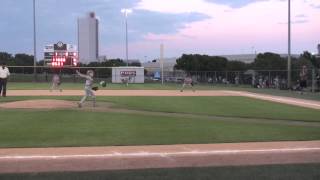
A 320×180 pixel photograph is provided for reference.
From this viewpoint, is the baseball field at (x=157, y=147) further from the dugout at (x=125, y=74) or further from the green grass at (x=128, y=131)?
the dugout at (x=125, y=74)

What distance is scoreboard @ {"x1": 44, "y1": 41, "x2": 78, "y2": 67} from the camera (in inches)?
2494

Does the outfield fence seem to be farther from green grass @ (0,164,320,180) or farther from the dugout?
green grass @ (0,164,320,180)

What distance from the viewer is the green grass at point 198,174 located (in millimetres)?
9008

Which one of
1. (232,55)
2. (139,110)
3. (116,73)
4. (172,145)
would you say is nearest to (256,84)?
(116,73)

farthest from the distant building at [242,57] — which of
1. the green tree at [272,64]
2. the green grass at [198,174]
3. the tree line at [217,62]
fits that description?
the green grass at [198,174]

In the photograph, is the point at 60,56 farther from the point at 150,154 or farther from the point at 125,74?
the point at 150,154

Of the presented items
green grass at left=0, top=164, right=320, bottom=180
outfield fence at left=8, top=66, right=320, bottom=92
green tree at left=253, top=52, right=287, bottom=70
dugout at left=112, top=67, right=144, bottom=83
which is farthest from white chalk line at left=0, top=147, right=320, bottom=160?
green tree at left=253, top=52, right=287, bottom=70

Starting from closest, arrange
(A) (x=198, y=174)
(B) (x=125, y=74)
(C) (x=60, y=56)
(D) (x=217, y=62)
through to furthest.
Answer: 1. (A) (x=198, y=174)
2. (C) (x=60, y=56)
3. (B) (x=125, y=74)
4. (D) (x=217, y=62)

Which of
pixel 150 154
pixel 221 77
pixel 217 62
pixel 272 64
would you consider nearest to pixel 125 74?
pixel 221 77

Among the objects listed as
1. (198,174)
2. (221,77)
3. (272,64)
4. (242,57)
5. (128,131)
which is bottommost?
(198,174)

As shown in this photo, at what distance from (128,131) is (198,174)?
5333mm

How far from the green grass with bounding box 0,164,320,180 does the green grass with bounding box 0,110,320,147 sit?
2760 mm

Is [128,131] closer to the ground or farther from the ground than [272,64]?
closer to the ground

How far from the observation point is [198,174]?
30.5 ft
